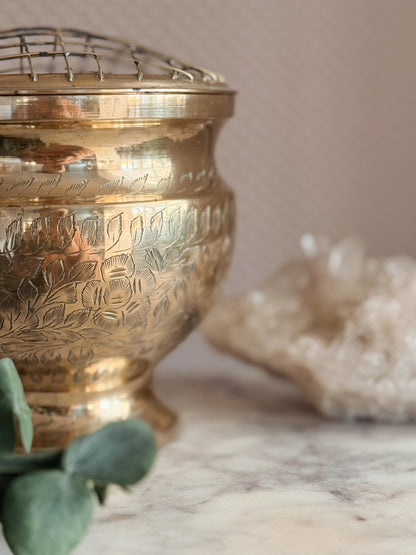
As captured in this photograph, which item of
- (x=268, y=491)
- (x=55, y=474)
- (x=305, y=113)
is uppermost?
(x=305, y=113)

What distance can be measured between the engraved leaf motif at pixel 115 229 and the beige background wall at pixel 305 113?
451 mm

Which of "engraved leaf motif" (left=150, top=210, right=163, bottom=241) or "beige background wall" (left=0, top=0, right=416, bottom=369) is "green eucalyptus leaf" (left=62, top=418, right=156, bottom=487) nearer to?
"engraved leaf motif" (left=150, top=210, right=163, bottom=241)

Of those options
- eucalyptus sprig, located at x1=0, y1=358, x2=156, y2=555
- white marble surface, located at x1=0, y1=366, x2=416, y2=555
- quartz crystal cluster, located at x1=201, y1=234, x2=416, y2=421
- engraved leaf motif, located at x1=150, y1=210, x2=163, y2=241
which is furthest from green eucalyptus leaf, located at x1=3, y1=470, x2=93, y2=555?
quartz crystal cluster, located at x1=201, y1=234, x2=416, y2=421

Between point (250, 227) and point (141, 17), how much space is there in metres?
0.30

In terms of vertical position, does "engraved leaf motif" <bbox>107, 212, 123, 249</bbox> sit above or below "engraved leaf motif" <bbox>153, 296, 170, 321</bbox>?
above

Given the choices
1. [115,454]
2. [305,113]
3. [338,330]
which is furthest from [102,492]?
[305,113]

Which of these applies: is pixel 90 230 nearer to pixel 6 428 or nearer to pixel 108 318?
pixel 108 318

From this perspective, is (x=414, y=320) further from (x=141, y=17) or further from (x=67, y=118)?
(x=141, y=17)

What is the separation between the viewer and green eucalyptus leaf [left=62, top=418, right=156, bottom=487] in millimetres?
425

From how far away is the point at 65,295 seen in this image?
57 centimetres

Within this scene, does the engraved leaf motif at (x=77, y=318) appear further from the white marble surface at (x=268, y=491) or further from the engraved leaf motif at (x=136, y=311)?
the white marble surface at (x=268, y=491)

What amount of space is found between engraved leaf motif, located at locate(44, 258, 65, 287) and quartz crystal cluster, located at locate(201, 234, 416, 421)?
10.3 inches

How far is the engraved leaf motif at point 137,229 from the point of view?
0.57 m

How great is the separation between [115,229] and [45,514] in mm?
223
